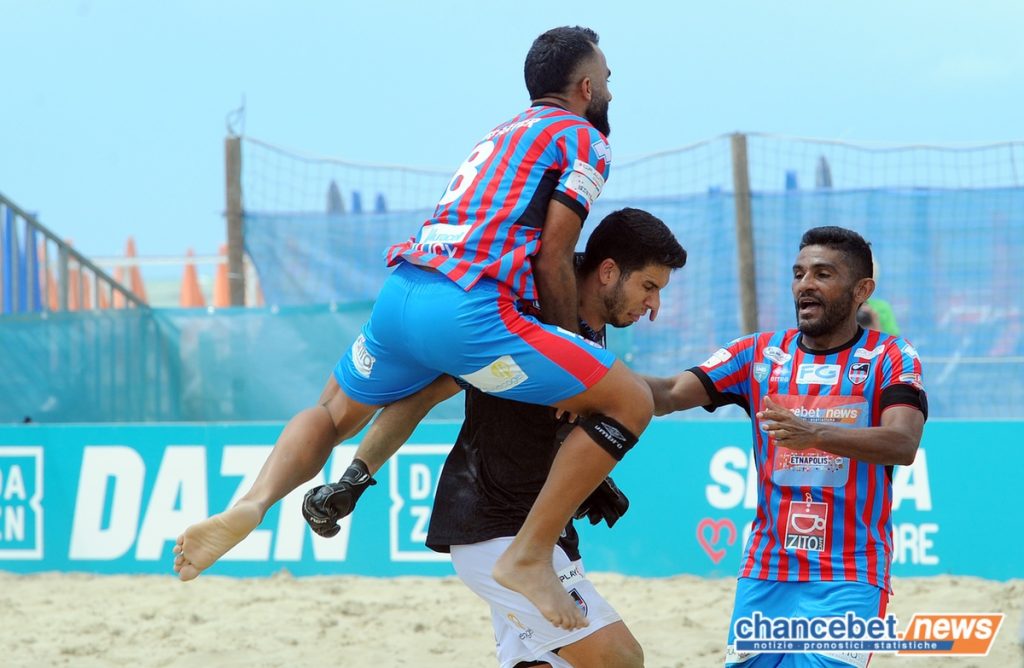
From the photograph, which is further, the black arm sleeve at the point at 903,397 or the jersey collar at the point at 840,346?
the jersey collar at the point at 840,346

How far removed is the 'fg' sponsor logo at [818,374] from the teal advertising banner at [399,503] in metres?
3.35

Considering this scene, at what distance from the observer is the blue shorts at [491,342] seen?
3371mm

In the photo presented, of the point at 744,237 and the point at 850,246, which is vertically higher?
the point at 850,246

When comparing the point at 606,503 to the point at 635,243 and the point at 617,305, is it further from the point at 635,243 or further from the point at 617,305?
the point at 635,243

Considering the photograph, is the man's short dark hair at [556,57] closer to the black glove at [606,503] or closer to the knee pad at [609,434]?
the knee pad at [609,434]

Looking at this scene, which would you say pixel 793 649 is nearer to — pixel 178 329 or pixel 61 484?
pixel 61 484

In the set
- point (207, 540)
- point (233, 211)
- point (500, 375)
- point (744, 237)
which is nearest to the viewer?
point (500, 375)

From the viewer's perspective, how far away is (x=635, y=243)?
3.57 metres

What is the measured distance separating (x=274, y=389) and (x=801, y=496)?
616 centimetres

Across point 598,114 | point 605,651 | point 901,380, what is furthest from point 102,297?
point 901,380

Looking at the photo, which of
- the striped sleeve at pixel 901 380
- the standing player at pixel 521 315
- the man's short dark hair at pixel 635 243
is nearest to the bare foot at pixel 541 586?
Result: the standing player at pixel 521 315

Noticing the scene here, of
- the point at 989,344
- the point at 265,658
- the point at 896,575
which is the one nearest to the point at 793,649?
the point at 265,658

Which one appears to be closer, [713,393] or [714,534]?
[713,393]

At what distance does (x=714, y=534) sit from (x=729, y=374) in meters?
3.52
